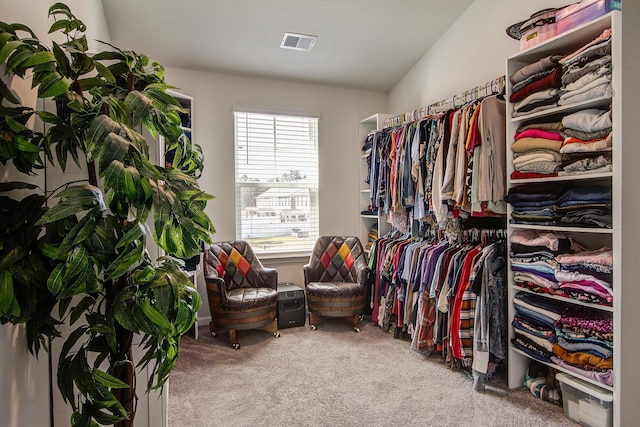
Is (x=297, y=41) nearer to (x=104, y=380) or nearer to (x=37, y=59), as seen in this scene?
(x=37, y=59)

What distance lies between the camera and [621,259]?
179cm

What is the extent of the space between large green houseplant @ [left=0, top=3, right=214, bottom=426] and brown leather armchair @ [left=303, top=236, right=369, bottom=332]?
237 cm

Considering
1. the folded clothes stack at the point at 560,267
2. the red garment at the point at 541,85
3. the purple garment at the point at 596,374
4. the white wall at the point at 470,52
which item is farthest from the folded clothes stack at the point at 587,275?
the white wall at the point at 470,52

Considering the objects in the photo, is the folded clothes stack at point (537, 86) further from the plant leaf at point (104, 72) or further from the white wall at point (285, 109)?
the plant leaf at point (104, 72)

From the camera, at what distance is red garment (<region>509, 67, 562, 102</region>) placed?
81.7 inches

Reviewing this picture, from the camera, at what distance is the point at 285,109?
395cm

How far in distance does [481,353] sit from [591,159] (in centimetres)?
132

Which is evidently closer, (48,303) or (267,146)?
(48,303)

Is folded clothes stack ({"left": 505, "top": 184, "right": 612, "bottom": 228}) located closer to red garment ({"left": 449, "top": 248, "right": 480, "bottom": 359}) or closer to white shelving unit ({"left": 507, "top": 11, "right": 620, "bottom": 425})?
white shelving unit ({"left": 507, "top": 11, "right": 620, "bottom": 425})

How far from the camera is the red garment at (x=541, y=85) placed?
6.81 feet

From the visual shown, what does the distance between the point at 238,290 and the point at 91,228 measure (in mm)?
2655

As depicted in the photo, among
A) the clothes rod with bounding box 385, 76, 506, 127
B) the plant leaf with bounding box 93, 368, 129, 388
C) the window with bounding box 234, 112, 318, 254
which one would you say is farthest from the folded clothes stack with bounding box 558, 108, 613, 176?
the window with bounding box 234, 112, 318, 254
